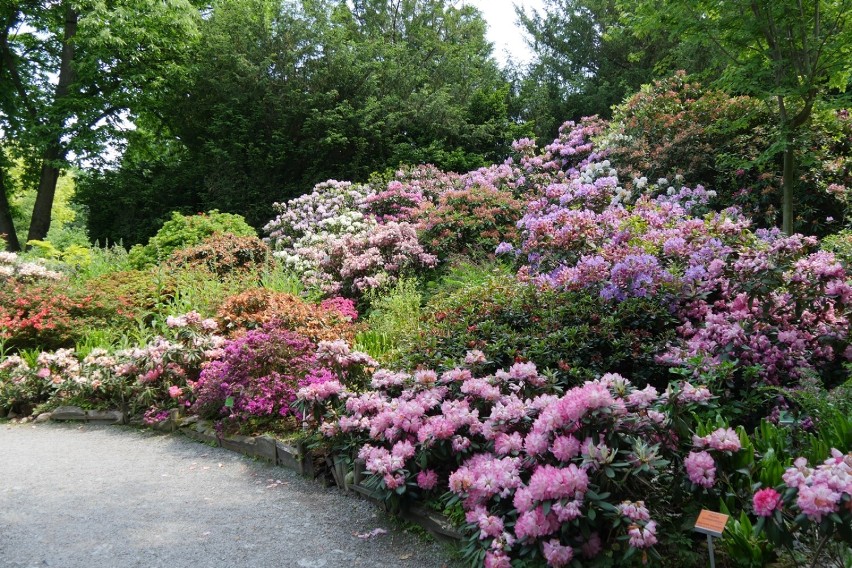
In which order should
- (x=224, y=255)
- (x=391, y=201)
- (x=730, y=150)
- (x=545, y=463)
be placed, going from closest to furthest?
(x=545, y=463), (x=730, y=150), (x=224, y=255), (x=391, y=201)

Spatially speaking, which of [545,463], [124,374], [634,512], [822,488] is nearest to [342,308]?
[124,374]

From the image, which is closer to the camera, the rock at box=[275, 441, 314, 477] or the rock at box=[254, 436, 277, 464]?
the rock at box=[275, 441, 314, 477]

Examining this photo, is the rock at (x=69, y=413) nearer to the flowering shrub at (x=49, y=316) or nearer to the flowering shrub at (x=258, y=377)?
the flowering shrub at (x=49, y=316)

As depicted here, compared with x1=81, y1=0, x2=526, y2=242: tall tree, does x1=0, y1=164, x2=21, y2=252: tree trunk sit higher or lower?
lower

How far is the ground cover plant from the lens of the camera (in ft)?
7.38

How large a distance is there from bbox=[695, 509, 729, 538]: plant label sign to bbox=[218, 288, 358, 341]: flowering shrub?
141 inches

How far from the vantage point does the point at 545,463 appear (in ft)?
8.04

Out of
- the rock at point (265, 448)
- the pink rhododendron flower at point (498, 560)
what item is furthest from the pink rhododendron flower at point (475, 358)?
the rock at point (265, 448)

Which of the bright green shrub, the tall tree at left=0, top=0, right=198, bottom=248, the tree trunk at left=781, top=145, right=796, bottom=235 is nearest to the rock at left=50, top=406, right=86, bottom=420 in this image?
the bright green shrub

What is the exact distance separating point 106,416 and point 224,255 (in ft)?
12.5

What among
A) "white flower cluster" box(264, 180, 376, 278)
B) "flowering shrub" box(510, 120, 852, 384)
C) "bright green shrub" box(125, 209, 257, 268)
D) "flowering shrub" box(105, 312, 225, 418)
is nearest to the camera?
"flowering shrub" box(510, 120, 852, 384)

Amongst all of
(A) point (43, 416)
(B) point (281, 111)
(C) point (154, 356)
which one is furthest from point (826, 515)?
(B) point (281, 111)

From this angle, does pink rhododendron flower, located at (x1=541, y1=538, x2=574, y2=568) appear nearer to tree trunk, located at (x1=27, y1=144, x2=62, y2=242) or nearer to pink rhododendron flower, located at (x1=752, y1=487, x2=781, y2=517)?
pink rhododendron flower, located at (x1=752, y1=487, x2=781, y2=517)

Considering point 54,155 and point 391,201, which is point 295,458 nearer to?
point 391,201
